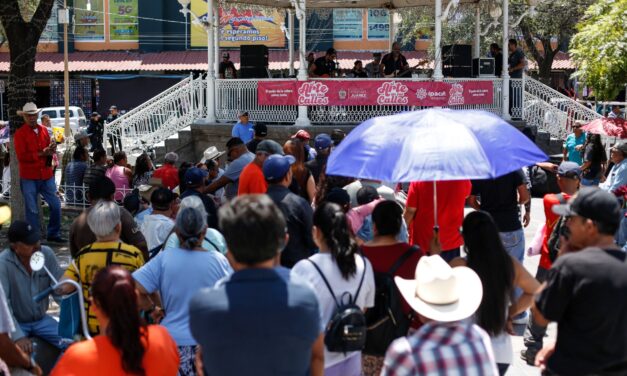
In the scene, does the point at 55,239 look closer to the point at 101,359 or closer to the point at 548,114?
the point at 101,359

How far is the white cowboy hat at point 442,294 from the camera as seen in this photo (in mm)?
3875

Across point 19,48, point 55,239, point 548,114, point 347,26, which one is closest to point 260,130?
point 19,48

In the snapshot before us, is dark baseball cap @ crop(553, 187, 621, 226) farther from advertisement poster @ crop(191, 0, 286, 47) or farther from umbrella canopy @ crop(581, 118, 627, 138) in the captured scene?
advertisement poster @ crop(191, 0, 286, 47)

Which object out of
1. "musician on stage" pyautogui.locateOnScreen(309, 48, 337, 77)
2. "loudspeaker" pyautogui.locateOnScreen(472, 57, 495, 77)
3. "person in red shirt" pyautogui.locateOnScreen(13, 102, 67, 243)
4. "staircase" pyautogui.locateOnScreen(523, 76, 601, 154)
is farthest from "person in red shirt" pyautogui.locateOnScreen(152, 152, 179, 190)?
"staircase" pyautogui.locateOnScreen(523, 76, 601, 154)

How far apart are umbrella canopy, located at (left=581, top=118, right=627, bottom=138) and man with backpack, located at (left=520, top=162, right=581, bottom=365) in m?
6.53

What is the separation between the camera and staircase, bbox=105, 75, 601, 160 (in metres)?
19.2

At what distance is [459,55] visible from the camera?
18.4 m

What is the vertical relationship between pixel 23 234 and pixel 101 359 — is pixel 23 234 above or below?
above

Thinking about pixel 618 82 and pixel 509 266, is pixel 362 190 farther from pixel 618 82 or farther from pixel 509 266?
pixel 618 82

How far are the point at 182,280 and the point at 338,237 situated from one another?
0.91 m

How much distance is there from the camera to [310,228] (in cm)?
623

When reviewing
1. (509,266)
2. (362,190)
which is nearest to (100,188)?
(362,190)

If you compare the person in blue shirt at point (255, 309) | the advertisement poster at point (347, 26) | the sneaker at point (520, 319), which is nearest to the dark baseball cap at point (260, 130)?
the sneaker at point (520, 319)

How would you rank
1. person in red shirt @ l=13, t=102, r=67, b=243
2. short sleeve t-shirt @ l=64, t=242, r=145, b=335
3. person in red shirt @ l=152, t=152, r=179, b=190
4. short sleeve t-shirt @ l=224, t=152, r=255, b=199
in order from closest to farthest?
short sleeve t-shirt @ l=64, t=242, r=145, b=335, short sleeve t-shirt @ l=224, t=152, r=255, b=199, person in red shirt @ l=152, t=152, r=179, b=190, person in red shirt @ l=13, t=102, r=67, b=243
